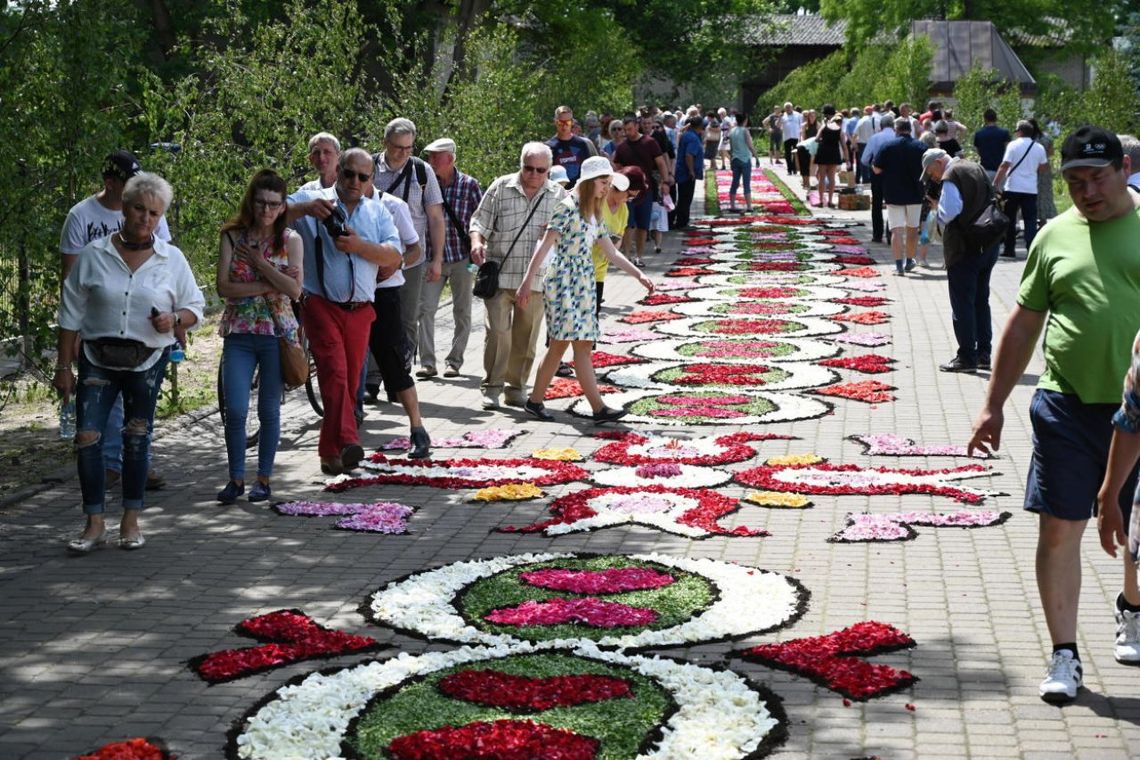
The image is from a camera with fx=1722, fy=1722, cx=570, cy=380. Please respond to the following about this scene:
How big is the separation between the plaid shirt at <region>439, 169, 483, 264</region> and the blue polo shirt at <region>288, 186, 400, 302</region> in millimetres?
3530

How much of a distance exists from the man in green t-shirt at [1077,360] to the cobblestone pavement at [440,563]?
15.3 inches

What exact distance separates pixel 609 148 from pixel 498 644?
22.9 meters

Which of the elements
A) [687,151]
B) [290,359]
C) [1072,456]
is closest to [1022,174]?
[687,151]

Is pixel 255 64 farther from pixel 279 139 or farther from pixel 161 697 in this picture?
pixel 161 697

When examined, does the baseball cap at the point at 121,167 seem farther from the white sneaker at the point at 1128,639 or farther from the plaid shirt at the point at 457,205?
the white sneaker at the point at 1128,639

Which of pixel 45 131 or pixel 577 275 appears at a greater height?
pixel 45 131

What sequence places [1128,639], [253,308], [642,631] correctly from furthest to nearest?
[253,308], [642,631], [1128,639]

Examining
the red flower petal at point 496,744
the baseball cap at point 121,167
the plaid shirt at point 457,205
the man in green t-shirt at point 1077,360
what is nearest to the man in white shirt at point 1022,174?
the plaid shirt at point 457,205

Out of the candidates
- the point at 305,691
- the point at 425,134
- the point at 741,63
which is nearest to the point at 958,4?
the point at 741,63

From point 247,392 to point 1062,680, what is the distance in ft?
17.7

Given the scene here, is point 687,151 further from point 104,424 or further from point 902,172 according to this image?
point 104,424

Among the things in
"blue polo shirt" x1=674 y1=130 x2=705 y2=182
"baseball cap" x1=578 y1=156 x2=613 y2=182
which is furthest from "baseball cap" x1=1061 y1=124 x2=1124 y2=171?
"blue polo shirt" x1=674 y1=130 x2=705 y2=182

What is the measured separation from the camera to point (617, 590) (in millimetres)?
7977

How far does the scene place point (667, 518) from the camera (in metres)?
9.49
